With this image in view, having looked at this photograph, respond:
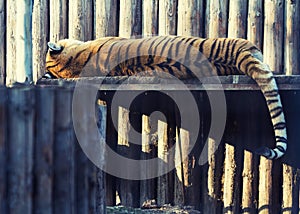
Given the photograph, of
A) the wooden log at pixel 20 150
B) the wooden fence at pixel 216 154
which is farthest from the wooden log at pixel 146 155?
the wooden log at pixel 20 150

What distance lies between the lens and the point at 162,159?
4980mm

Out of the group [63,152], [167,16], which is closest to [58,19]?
[167,16]

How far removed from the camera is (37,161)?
2459 mm

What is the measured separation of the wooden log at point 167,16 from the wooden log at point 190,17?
0.05 metres

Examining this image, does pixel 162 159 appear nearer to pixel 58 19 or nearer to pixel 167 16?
pixel 167 16

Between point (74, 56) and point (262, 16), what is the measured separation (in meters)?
1.63

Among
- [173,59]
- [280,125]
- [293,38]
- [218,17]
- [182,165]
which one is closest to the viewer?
[280,125]

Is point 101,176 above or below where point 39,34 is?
below

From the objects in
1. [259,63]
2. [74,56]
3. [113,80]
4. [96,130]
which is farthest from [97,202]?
[74,56]

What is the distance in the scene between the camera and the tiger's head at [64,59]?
4730 mm

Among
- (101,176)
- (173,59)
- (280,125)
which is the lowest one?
(101,176)

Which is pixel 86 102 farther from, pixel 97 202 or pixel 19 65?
pixel 19 65

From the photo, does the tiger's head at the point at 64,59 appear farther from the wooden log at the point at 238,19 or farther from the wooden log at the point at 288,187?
the wooden log at the point at 288,187

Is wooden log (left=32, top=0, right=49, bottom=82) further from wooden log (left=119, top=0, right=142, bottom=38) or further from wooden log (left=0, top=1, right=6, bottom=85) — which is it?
wooden log (left=119, top=0, right=142, bottom=38)
